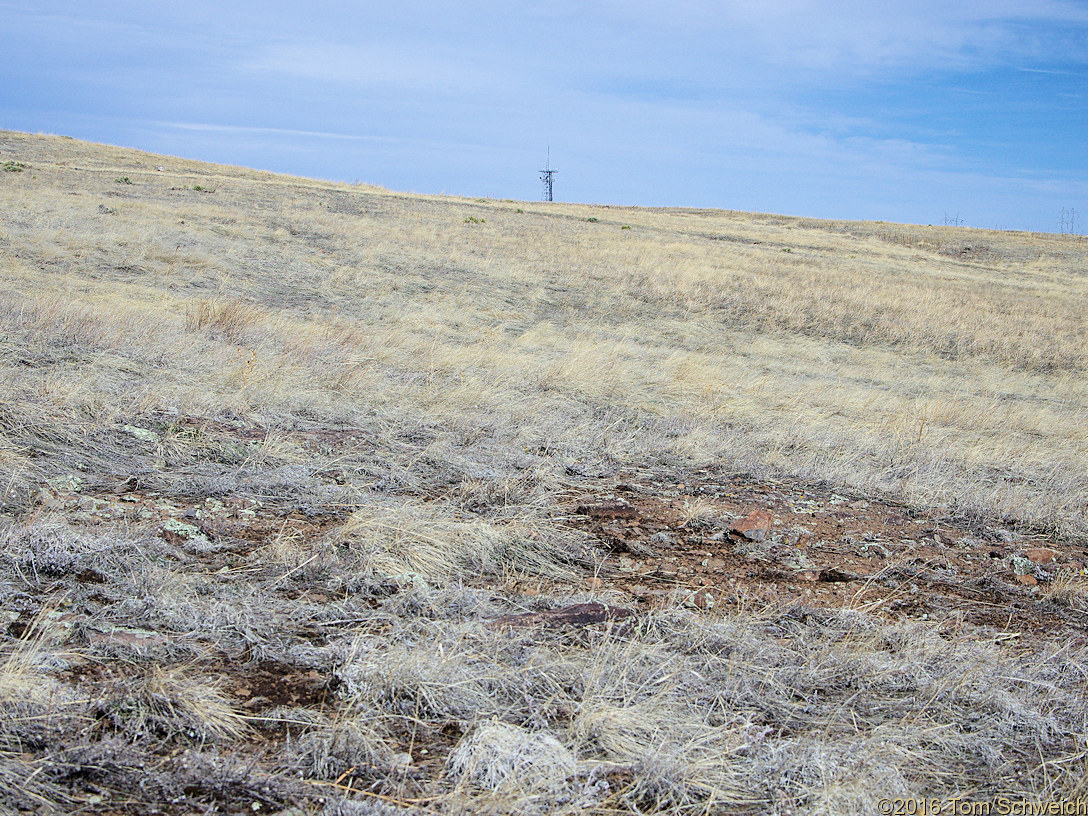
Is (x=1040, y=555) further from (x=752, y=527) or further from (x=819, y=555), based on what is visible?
(x=752, y=527)

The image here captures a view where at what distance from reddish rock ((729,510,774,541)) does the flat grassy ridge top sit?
0.05 metres

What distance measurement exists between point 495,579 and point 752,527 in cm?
170

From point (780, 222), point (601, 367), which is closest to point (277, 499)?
point (601, 367)

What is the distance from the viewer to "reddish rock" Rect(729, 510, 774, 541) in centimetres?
427

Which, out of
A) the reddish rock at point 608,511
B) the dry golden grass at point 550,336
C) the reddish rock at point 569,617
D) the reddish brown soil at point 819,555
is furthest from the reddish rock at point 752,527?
the dry golden grass at point 550,336

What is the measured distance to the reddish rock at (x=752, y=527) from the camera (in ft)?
14.0

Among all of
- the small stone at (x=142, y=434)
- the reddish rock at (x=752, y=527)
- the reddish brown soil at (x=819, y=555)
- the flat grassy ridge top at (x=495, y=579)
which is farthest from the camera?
the small stone at (x=142, y=434)

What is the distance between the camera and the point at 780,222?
169ft

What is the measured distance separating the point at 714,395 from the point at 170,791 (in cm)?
794

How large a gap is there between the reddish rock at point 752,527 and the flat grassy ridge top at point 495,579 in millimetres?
45

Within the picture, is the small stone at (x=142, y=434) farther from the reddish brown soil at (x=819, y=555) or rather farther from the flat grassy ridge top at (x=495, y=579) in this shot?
the reddish brown soil at (x=819, y=555)

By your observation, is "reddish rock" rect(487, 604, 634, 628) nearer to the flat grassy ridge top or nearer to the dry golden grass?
the flat grassy ridge top

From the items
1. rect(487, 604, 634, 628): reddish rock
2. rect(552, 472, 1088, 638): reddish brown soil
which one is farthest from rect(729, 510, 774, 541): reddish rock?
rect(487, 604, 634, 628): reddish rock

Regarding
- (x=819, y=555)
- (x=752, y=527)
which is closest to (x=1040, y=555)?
(x=819, y=555)
